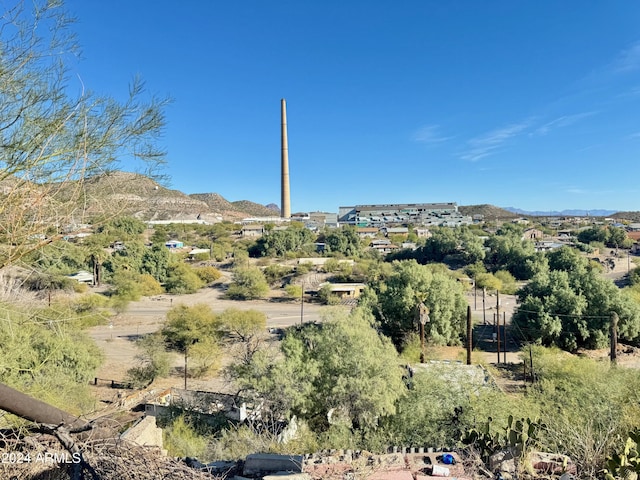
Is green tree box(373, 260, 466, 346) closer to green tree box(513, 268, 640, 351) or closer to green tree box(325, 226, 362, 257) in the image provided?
green tree box(513, 268, 640, 351)

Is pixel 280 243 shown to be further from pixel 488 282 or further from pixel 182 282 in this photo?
pixel 488 282

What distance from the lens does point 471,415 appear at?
8469mm

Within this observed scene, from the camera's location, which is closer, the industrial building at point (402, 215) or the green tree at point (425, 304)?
the green tree at point (425, 304)

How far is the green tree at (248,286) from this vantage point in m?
34.7

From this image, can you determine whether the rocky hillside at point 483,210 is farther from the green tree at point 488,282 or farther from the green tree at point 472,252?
the green tree at point 488,282

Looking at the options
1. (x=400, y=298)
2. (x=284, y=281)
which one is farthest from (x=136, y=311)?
(x=400, y=298)

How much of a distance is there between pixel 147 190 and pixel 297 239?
1988 inches

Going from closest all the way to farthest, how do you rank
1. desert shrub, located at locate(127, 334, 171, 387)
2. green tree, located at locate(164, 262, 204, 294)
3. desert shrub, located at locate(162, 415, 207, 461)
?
desert shrub, located at locate(162, 415, 207, 461), desert shrub, located at locate(127, 334, 171, 387), green tree, located at locate(164, 262, 204, 294)

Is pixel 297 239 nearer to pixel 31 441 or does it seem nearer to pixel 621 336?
pixel 621 336

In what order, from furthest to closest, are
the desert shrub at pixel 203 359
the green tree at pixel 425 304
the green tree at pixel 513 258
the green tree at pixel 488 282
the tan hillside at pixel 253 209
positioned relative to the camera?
the tan hillside at pixel 253 209 → the green tree at pixel 513 258 → the green tree at pixel 488 282 → the green tree at pixel 425 304 → the desert shrub at pixel 203 359

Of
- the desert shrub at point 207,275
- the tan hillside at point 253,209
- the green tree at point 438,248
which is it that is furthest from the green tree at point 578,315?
the tan hillside at point 253,209

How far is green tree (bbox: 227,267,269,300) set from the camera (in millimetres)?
34656

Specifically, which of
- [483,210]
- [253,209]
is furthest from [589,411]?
[483,210]

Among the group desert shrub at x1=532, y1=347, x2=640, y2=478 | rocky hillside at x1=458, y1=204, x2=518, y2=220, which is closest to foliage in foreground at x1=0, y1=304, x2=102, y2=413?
desert shrub at x1=532, y1=347, x2=640, y2=478
